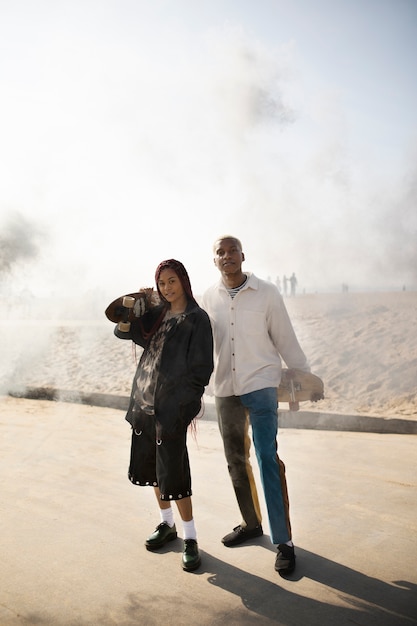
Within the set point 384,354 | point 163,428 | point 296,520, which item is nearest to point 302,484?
point 296,520

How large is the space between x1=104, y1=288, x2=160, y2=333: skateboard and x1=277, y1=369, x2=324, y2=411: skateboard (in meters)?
0.97

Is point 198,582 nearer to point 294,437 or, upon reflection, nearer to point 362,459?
point 362,459

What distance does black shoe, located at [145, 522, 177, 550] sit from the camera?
317 cm

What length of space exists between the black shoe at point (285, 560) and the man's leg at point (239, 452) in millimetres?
436

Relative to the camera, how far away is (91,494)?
13.8 ft

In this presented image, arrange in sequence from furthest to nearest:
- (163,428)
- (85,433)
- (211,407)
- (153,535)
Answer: (211,407), (85,433), (153,535), (163,428)

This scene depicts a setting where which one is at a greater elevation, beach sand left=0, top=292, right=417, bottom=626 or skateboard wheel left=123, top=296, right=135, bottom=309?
skateboard wheel left=123, top=296, right=135, bottom=309

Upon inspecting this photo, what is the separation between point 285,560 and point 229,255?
1.79 metres

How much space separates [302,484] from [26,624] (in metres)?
2.62

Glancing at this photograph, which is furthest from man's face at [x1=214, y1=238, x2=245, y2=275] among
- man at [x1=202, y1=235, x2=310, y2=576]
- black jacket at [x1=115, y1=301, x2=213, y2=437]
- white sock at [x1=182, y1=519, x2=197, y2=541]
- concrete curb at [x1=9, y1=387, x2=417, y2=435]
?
concrete curb at [x1=9, y1=387, x2=417, y2=435]

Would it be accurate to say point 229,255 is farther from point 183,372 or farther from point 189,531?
point 189,531

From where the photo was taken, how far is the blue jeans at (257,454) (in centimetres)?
297

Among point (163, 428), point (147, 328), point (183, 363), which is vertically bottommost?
point (163, 428)

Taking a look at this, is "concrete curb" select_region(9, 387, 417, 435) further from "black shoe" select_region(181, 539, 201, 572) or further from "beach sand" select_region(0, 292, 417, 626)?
"black shoe" select_region(181, 539, 201, 572)
